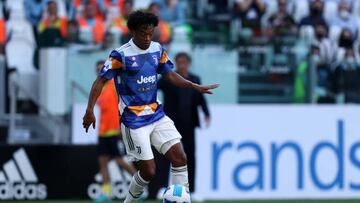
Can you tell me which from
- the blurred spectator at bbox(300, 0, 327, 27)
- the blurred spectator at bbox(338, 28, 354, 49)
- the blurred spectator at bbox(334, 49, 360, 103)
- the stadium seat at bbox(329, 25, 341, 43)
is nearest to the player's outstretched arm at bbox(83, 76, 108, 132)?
the blurred spectator at bbox(334, 49, 360, 103)

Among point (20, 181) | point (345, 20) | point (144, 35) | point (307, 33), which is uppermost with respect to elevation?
point (144, 35)

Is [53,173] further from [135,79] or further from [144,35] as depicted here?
[144,35]

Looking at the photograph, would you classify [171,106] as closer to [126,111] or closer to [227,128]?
[227,128]

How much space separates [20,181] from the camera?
1616cm

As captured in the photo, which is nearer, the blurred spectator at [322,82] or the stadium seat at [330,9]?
the blurred spectator at [322,82]

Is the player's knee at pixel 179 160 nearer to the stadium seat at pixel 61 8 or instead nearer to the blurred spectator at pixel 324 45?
the blurred spectator at pixel 324 45

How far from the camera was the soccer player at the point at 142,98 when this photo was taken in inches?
431

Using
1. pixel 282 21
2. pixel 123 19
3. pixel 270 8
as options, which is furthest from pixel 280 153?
pixel 270 8

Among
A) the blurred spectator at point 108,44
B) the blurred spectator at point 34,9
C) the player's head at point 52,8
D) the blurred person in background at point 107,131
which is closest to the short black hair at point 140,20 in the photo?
the blurred person in background at point 107,131

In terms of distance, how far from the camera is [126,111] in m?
11.2

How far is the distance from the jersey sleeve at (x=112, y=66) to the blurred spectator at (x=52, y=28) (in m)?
6.21

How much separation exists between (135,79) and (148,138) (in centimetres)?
66

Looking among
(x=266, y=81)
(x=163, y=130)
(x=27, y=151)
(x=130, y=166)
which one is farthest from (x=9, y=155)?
(x=163, y=130)

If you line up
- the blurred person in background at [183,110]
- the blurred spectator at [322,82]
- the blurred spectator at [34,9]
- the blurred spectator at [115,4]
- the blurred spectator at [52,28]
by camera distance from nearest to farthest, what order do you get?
the blurred person in background at [183,110], the blurred spectator at [52,28], the blurred spectator at [322,82], the blurred spectator at [34,9], the blurred spectator at [115,4]
